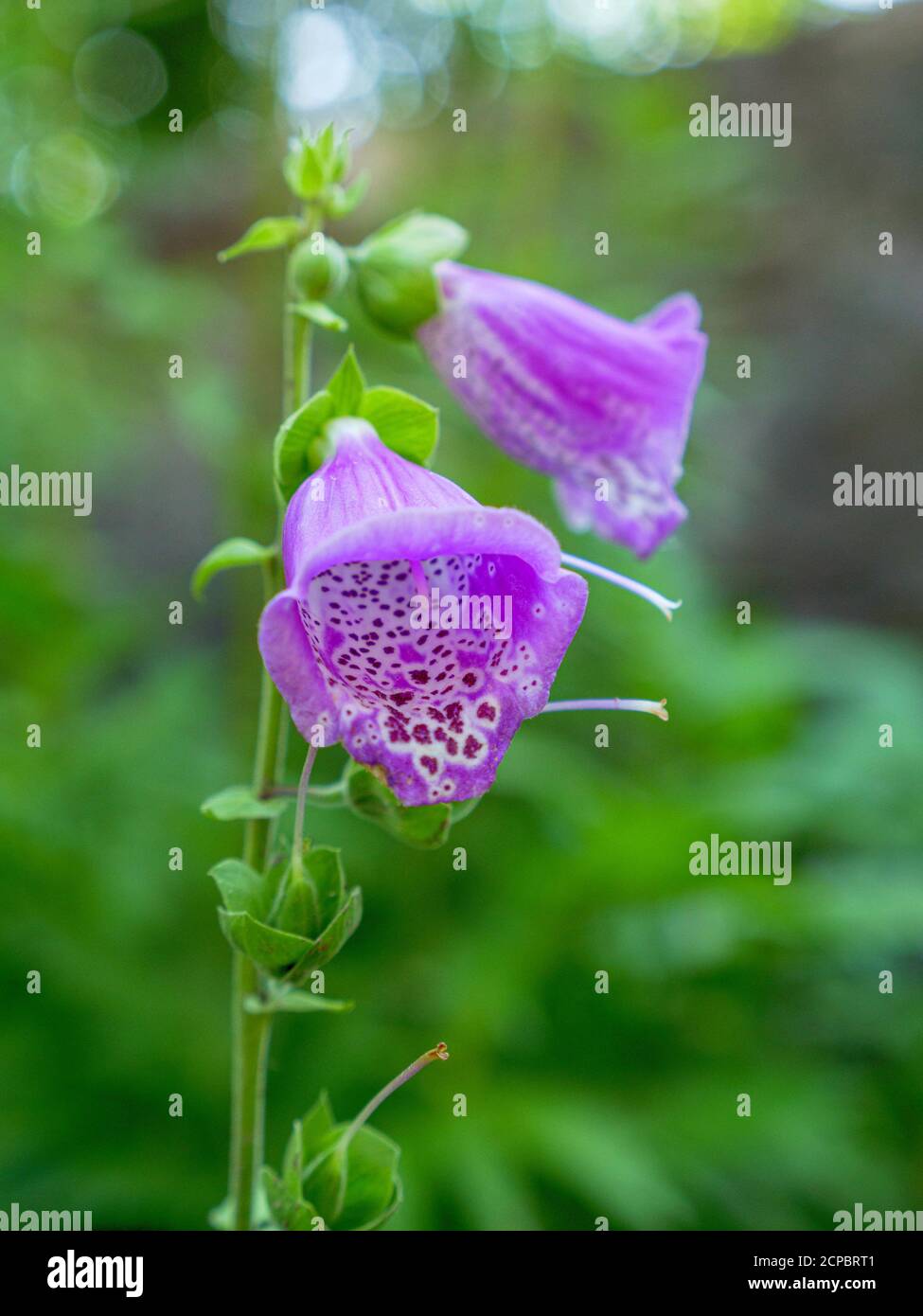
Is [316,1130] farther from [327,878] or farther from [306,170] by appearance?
[306,170]

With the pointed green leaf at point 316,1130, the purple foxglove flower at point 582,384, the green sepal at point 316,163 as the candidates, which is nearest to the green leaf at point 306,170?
the green sepal at point 316,163

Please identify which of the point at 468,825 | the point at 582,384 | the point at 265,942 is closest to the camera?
the point at 265,942

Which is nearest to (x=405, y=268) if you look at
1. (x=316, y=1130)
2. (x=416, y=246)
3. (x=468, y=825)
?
(x=416, y=246)

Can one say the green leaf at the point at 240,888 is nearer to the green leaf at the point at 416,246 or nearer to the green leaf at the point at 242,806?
the green leaf at the point at 242,806

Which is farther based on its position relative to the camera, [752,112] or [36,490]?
[752,112]
